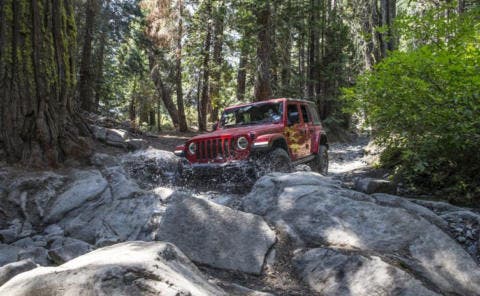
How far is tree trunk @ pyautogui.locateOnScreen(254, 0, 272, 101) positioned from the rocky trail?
28.8ft

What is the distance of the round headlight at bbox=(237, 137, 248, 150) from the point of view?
21.4 ft

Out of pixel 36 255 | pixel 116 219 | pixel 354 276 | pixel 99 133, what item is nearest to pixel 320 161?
pixel 99 133

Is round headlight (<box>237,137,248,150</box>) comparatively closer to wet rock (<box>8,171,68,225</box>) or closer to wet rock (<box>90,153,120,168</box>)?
wet rock (<box>90,153,120,168</box>)

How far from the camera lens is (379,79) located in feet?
19.9

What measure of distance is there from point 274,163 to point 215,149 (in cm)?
113

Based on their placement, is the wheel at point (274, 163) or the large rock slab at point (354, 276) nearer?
the large rock slab at point (354, 276)

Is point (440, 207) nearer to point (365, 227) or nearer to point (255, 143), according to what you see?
→ point (365, 227)

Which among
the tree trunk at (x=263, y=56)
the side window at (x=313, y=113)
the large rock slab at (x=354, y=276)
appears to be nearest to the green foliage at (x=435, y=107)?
the large rock slab at (x=354, y=276)

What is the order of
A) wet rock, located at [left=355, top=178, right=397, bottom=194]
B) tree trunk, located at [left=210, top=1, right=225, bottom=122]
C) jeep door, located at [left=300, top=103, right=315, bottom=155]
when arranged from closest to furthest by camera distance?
1. wet rock, located at [left=355, top=178, right=397, bottom=194]
2. jeep door, located at [left=300, top=103, right=315, bottom=155]
3. tree trunk, located at [left=210, top=1, right=225, bottom=122]

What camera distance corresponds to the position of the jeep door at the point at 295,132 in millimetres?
7565

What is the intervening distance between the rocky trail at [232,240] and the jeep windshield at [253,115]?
2729 mm

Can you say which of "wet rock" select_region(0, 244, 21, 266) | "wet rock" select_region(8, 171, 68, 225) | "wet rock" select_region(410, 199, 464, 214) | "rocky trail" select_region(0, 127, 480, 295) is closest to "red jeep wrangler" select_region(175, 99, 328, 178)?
"rocky trail" select_region(0, 127, 480, 295)

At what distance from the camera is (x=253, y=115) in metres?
7.96

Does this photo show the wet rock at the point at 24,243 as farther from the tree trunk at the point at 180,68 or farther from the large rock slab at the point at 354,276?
the tree trunk at the point at 180,68
